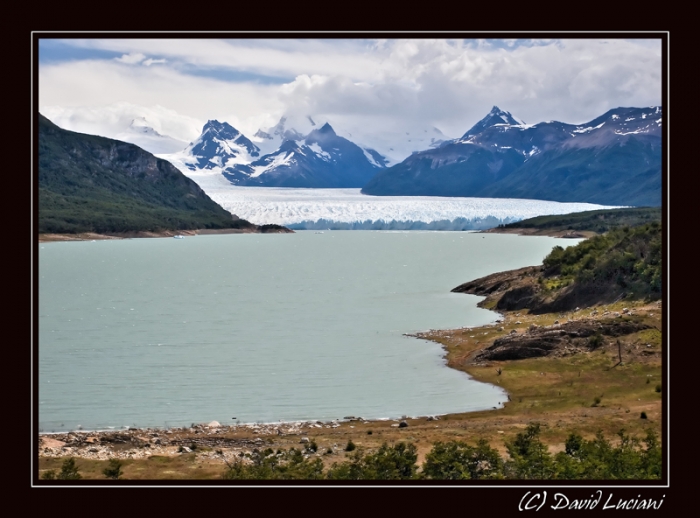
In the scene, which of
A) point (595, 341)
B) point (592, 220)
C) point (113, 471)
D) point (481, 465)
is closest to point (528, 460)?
point (481, 465)

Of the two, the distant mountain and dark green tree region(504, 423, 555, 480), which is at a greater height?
the distant mountain

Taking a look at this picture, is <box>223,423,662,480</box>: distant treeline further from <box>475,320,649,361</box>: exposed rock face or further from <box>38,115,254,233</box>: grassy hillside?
<box>38,115,254,233</box>: grassy hillside

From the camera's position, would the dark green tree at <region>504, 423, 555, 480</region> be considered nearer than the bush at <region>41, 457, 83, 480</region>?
No

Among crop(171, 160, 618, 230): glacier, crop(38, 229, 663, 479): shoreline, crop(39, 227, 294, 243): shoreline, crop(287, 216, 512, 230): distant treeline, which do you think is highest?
crop(171, 160, 618, 230): glacier

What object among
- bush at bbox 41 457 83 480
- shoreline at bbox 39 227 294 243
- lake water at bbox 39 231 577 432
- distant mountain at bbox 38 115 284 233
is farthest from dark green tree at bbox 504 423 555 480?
distant mountain at bbox 38 115 284 233
